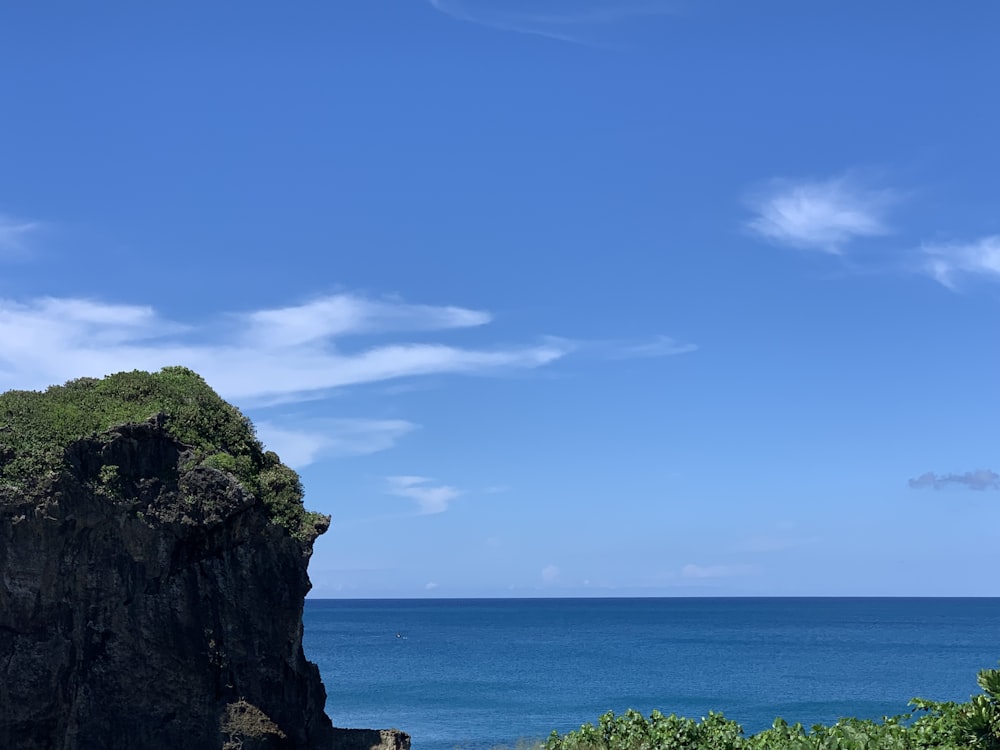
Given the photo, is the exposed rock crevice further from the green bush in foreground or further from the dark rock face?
the green bush in foreground

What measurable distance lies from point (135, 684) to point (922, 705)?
1559cm

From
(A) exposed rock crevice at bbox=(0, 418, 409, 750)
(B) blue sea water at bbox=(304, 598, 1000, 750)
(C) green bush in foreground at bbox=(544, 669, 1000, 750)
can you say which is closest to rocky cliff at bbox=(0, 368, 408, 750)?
(A) exposed rock crevice at bbox=(0, 418, 409, 750)

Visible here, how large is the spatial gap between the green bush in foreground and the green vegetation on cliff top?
822 centimetres

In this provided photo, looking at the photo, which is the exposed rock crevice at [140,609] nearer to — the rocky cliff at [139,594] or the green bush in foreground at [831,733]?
the rocky cliff at [139,594]

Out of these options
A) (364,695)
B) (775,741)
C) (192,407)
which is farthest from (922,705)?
(364,695)

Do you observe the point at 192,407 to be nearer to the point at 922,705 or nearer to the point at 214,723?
the point at 214,723

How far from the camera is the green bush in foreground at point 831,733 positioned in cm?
1442

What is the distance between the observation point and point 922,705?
56.6ft

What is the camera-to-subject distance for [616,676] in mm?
83812

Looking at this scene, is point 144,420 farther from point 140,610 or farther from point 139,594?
point 140,610

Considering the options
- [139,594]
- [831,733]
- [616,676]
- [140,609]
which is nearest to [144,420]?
[139,594]

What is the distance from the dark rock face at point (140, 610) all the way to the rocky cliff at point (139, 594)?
3 cm

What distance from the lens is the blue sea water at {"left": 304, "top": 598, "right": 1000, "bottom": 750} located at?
58.2 metres

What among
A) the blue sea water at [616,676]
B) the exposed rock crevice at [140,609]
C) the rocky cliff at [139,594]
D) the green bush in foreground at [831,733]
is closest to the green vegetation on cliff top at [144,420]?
the rocky cliff at [139,594]
